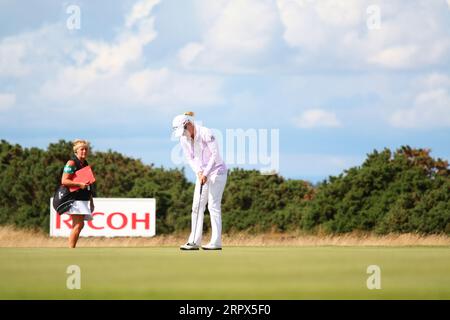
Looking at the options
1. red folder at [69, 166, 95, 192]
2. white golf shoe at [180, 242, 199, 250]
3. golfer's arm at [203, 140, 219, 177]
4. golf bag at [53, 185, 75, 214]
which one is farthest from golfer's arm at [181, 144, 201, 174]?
golf bag at [53, 185, 75, 214]

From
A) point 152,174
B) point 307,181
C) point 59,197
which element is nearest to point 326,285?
point 59,197

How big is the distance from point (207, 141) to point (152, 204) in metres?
29.9

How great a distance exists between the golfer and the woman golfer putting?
193cm

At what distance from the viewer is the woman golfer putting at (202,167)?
15.2m

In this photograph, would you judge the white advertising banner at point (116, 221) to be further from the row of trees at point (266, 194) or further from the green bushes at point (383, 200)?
the green bushes at point (383, 200)

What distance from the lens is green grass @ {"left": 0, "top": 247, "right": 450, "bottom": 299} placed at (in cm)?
965

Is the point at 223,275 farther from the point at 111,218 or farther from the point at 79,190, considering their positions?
the point at 111,218

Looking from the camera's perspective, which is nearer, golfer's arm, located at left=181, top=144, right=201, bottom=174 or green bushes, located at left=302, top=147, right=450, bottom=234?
golfer's arm, located at left=181, top=144, right=201, bottom=174

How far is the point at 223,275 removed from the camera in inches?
440

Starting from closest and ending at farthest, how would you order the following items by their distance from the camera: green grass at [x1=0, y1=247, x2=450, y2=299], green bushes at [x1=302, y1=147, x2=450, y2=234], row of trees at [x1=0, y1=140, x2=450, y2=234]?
green grass at [x1=0, y1=247, x2=450, y2=299], green bushes at [x1=302, y1=147, x2=450, y2=234], row of trees at [x1=0, y1=140, x2=450, y2=234]

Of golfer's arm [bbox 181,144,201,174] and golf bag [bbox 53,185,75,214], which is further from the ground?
golfer's arm [bbox 181,144,201,174]

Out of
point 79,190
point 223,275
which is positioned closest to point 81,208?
point 79,190

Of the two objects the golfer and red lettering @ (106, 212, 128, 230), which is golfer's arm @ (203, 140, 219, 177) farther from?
red lettering @ (106, 212, 128, 230)

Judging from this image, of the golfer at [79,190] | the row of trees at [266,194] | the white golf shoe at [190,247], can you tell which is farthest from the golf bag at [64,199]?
the row of trees at [266,194]
